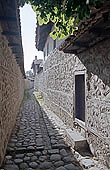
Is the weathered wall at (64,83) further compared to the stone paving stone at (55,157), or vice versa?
the weathered wall at (64,83)

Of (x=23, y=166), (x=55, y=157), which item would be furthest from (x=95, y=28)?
(x=23, y=166)

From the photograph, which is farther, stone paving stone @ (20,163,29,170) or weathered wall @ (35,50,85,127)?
weathered wall @ (35,50,85,127)

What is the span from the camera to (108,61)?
2688 millimetres

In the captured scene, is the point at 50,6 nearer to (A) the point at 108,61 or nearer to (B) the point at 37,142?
(A) the point at 108,61

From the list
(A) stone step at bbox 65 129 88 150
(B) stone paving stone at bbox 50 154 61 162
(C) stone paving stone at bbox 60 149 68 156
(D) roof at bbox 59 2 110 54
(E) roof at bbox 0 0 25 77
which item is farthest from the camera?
(A) stone step at bbox 65 129 88 150

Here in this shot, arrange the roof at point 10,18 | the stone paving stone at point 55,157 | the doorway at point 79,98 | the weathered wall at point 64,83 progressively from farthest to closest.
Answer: the weathered wall at point 64,83 < the doorway at point 79,98 < the stone paving stone at point 55,157 < the roof at point 10,18

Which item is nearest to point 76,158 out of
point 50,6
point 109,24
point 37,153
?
point 37,153

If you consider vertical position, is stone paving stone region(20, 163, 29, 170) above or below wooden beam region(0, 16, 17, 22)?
below

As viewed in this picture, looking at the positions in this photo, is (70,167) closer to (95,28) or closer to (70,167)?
(70,167)

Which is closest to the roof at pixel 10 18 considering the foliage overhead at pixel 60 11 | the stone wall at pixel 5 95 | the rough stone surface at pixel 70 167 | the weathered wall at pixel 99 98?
the stone wall at pixel 5 95

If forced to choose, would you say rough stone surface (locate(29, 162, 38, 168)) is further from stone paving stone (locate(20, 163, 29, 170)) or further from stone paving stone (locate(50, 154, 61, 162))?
stone paving stone (locate(50, 154, 61, 162))

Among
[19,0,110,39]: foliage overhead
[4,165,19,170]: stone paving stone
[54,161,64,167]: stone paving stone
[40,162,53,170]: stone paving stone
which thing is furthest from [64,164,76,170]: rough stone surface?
[19,0,110,39]: foliage overhead

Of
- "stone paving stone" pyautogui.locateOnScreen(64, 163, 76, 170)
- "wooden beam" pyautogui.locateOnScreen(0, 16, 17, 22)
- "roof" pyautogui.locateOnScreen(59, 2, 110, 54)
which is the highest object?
"wooden beam" pyautogui.locateOnScreen(0, 16, 17, 22)

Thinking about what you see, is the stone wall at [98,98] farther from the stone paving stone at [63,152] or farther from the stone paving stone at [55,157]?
the stone paving stone at [55,157]
